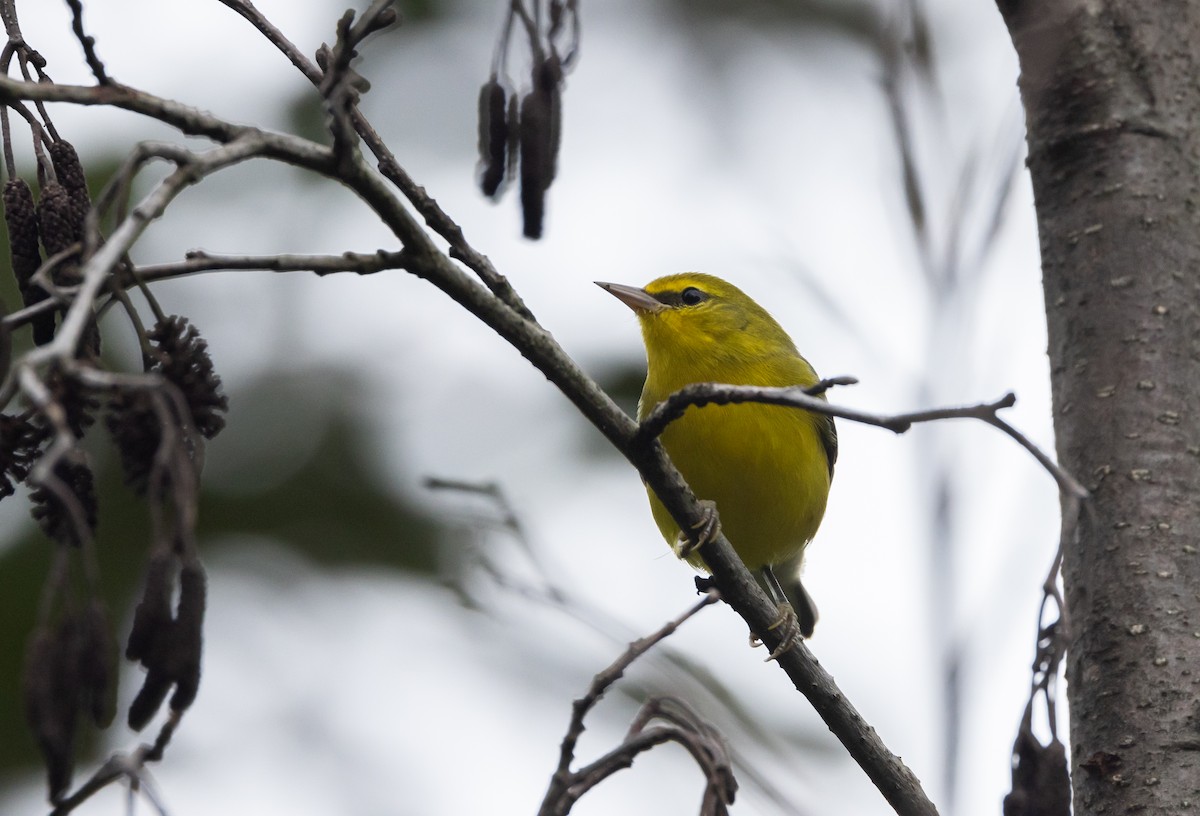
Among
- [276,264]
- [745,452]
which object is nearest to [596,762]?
[276,264]

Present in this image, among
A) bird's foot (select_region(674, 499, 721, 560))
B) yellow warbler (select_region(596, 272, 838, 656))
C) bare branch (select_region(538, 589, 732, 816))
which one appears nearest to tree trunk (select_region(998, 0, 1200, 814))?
bird's foot (select_region(674, 499, 721, 560))

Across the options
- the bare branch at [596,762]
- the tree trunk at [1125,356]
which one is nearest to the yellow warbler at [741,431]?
the tree trunk at [1125,356]

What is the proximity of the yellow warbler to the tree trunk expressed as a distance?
4.80ft

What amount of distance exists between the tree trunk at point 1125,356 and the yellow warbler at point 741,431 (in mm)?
1464

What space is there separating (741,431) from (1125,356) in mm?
1980

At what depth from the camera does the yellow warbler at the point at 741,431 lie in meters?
5.39

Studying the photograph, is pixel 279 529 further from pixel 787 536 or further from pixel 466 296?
pixel 466 296

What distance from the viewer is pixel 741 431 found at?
536 centimetres

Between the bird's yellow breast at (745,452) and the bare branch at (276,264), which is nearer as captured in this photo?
the bare branch at (276,264)

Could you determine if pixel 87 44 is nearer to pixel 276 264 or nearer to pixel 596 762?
pixel 276 264

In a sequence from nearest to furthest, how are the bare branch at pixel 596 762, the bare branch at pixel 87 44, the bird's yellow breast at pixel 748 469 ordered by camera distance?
the bare branch at pixel 87 44 → the bare branch at pixel 596 762 → the bird's yellow breast at pixel 748 469

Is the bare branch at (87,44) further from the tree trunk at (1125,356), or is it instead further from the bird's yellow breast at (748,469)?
the bird's yellow breast at (748,469)

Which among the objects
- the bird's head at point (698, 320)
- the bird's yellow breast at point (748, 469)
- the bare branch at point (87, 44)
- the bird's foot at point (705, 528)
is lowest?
the bird's yellow breast at point (748, 469)

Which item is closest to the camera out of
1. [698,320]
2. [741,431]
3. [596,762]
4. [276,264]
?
[276,264]
